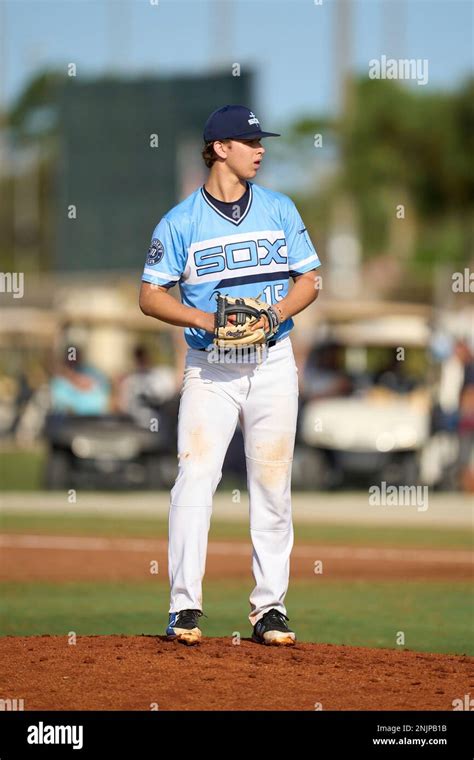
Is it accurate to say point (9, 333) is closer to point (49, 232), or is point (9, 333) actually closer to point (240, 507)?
point (240, 507)

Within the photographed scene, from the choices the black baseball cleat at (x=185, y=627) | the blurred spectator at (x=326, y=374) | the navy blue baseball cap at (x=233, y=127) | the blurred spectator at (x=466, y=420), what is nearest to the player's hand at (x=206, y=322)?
the navy blue baseball cap at (x=233, y=127)

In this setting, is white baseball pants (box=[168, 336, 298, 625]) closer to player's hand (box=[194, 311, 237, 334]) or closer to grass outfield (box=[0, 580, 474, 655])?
player's hand (box=[194, 311, 237, 334])

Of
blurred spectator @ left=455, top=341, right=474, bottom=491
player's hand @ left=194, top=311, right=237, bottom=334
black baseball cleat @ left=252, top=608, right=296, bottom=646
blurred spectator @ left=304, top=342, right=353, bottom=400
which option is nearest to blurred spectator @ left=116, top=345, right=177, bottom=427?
blurred spectator @ left=304, top=342, right=353, bottom=400

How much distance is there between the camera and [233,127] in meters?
7.11

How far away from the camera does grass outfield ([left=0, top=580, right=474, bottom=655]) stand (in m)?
8.86

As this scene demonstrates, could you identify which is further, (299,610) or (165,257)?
(299,610)

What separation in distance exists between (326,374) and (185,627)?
15051 millimetres

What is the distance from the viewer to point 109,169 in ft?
153

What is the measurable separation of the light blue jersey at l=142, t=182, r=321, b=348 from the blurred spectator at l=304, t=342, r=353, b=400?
46.9ft

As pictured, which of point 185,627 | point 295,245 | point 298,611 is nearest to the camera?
point 185,627

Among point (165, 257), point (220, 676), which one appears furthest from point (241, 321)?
point (220, 676)

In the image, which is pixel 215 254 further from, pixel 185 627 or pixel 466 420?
pixel 466 420

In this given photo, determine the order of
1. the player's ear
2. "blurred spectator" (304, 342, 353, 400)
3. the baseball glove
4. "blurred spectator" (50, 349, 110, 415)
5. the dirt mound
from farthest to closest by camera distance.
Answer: "blurred spectator" (304, 342, 353, 400)
"blurred spectator" (50, 349, 110, 415)
the player's ear
the baseball glove
the dirt mound
